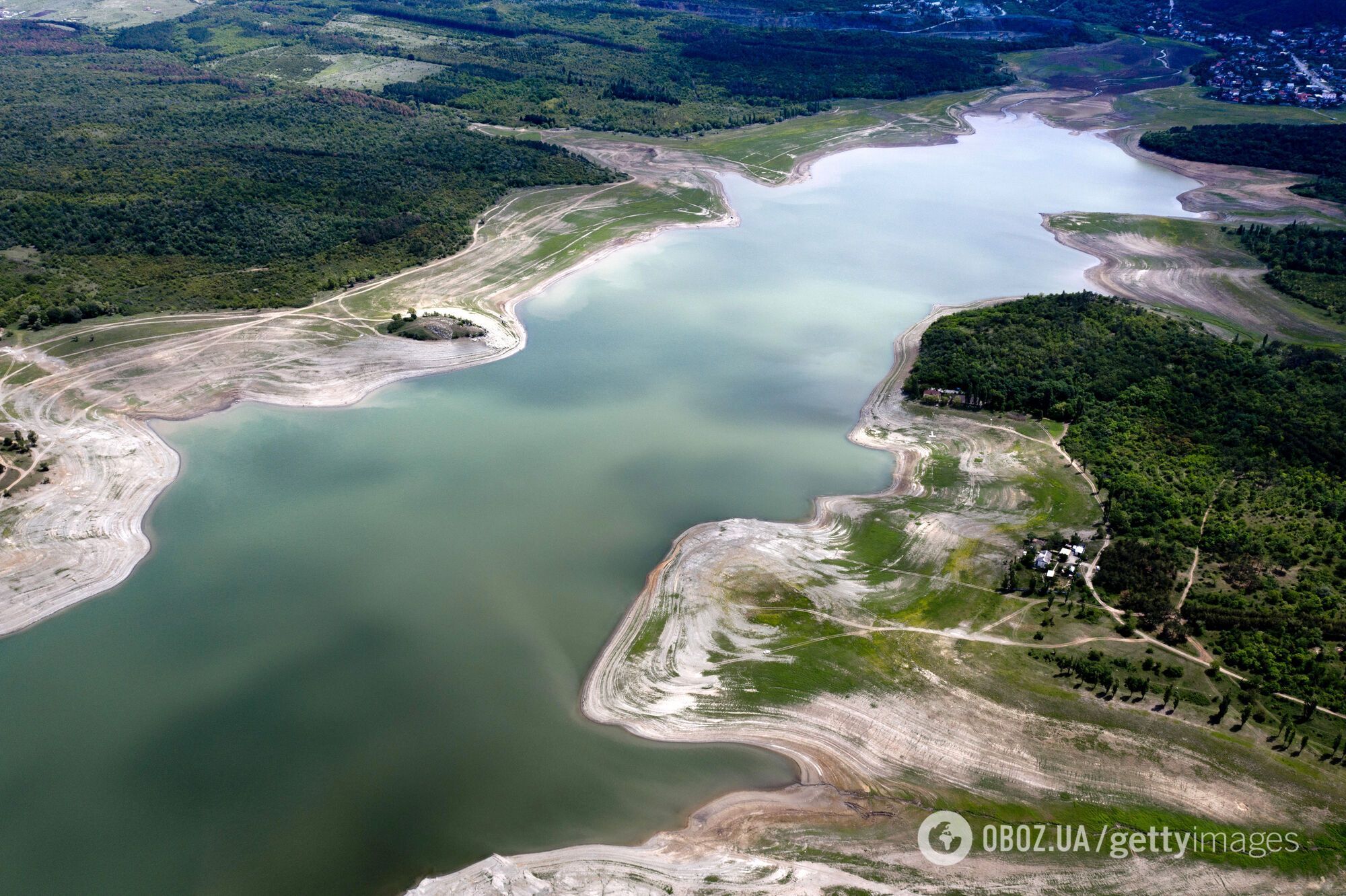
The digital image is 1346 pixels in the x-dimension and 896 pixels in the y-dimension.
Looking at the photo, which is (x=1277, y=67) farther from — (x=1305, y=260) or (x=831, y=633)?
(x=831, y=633)

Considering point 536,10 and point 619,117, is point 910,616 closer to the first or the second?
point 619,117

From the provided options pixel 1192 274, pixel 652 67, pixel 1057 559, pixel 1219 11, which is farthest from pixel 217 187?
pixel 1219 11

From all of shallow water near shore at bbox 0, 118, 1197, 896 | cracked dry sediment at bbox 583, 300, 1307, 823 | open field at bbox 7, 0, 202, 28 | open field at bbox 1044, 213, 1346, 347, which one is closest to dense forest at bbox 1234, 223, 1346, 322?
open field at bbox 1044, 213, 1346, 347

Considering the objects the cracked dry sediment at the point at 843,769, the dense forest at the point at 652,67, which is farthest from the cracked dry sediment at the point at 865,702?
the dense forest at the point at 652,67

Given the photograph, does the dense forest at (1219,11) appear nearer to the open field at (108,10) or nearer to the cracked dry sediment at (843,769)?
the open field at (108,10)

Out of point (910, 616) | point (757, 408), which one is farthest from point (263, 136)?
point (910, 616)
